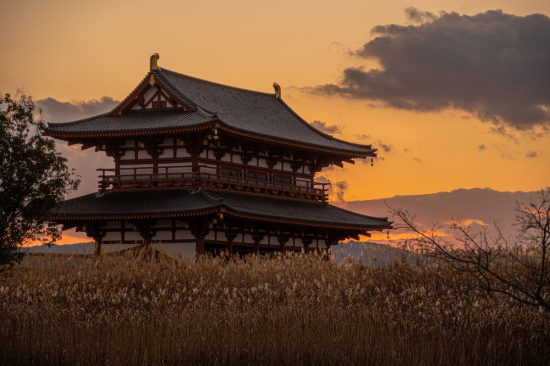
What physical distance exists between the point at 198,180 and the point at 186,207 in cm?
244

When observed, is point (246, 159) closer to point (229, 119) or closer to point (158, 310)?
point (229, 119)

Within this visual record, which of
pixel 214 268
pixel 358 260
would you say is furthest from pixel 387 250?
pixel 214 268

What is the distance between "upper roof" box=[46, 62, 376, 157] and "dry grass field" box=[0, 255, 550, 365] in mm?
14938

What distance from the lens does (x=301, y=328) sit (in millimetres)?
16094

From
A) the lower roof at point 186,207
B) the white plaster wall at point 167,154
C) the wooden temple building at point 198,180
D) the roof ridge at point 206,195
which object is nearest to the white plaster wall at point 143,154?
the wooden temple building at point 198,180

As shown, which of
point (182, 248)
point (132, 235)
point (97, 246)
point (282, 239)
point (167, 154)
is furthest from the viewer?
point (282, 239)

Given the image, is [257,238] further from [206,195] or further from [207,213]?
[207,213]

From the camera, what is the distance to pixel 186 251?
35.8 m

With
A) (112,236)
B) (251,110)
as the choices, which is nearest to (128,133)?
(112,236)

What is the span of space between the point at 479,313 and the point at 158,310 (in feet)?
24.1

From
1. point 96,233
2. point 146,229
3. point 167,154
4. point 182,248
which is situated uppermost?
point 167,154

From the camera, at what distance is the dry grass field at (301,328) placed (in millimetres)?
15062

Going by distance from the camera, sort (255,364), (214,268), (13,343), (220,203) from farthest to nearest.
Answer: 1. (220,203)
2. (214,268)
3. (13,343)
4. (255,364)

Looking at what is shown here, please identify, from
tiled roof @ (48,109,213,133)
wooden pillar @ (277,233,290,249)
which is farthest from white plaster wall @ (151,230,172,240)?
wooden pillar @ (277,233,290,249)
